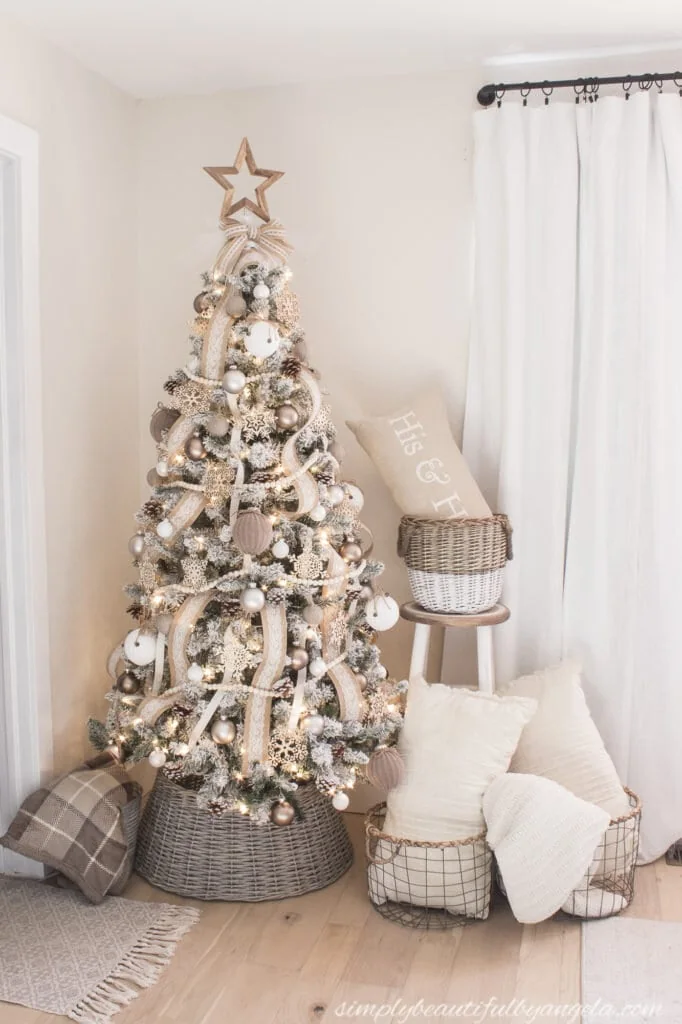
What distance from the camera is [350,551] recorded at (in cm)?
271

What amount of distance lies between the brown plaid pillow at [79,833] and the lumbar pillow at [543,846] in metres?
1.04

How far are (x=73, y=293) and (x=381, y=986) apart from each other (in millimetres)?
2081

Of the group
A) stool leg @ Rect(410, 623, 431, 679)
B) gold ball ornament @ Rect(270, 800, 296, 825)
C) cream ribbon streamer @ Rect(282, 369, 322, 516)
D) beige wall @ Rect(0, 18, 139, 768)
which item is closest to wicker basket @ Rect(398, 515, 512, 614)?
stool leg @ Rect(410, 623, 431, 679)

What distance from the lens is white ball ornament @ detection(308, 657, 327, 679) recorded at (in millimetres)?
2605

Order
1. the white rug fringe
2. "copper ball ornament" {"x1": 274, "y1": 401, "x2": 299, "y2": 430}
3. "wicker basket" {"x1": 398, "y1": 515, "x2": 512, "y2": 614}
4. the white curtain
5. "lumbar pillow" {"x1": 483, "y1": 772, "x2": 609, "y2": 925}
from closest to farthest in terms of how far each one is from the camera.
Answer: the white rug fringe < "lumbar pillow" {"x1": 483, "y1": 772, "x2": 609, "y2": 925} < "copper ball ornament" {"x1": 274, "y1": 401, "x2": 299, "y2": 430} < "wicker basket" {"x1": 398, "y1": 515, "x2": 512, "y2": 614} < the white curtain

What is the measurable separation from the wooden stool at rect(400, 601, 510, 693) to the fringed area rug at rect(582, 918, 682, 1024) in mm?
721

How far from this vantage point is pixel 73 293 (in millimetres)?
2955

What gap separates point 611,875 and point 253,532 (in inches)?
53.4

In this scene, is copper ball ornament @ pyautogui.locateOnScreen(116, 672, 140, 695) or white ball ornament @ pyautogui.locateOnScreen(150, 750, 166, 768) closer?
white ball ornament @ pyautogui.locateOnScreen(150, 750, 166, 768)

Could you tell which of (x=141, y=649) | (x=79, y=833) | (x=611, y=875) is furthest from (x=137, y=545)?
(x=611, y=875)

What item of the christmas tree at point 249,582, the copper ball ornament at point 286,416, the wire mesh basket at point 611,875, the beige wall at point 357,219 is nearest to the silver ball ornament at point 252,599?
the christmas tree at point 249,582

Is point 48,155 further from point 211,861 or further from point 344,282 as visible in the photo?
point 211,861

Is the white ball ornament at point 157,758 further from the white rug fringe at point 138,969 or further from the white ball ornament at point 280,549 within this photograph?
the white ball ornament at point 280,549

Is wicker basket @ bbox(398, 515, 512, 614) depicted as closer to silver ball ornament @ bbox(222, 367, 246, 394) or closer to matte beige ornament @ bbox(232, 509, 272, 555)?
matte beige ornament @ bbox(232, 509, 272, 555)
